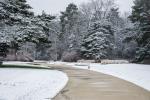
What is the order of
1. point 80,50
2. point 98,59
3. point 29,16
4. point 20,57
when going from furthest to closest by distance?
1. point 20,57
2. point 80,50
3. point 98,59
4. point 29,16

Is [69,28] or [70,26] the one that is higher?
[70,26]

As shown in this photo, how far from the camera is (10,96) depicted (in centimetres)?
1177

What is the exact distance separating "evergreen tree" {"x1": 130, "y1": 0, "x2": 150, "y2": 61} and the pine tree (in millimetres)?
9913

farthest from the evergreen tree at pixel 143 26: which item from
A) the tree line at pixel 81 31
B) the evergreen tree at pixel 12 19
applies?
the evergreen tree at pixel 12 19

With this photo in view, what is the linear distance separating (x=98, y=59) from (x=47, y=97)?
40799 millimetres

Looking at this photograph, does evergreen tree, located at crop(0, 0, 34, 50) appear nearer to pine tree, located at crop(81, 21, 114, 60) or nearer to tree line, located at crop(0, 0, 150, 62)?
tree line, located at crop(0, 0, 150, 62)

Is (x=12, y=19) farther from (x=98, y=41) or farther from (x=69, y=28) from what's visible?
(x=69, y=28)

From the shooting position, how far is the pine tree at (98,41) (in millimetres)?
51938

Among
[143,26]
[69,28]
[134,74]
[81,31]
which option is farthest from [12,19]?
[69,28]

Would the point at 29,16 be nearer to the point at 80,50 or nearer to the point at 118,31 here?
the point at 80,50

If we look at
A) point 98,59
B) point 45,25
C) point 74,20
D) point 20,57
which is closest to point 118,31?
point 74,20

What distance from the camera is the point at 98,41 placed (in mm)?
52000

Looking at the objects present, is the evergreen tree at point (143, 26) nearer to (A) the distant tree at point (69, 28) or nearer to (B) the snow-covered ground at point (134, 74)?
(B) the snow-covered ground at point (134, 74)

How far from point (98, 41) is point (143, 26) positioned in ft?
45.7
